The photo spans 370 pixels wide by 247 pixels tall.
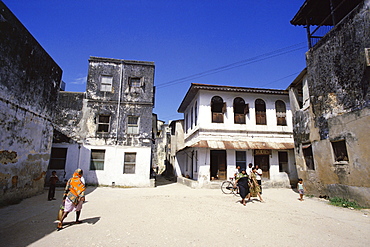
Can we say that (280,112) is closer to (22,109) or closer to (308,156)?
(308,156)

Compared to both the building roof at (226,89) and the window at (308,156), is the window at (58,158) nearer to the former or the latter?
the building roof at (226,89)

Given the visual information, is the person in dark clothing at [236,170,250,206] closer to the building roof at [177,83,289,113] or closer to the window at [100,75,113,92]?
the building roof at [177,83,289,113]

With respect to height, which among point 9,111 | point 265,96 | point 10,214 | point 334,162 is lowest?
point 10,214

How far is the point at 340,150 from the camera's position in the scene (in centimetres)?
965

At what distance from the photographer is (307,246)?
473 centimetres

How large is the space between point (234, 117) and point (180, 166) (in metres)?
8.73

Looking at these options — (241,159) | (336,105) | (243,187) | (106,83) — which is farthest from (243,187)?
(106,83)

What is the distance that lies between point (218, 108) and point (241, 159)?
419cm

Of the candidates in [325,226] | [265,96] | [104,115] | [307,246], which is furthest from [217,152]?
[307,246]

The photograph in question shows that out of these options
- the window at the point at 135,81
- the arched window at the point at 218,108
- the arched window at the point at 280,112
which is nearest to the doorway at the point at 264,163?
the arched window at the point at 280,112

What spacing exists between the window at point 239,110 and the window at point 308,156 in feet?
18.6

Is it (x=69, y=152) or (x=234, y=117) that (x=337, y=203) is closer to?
(x=234, y=117)

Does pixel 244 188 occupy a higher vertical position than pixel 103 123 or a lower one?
lower

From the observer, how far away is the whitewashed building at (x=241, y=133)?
15.8 m
